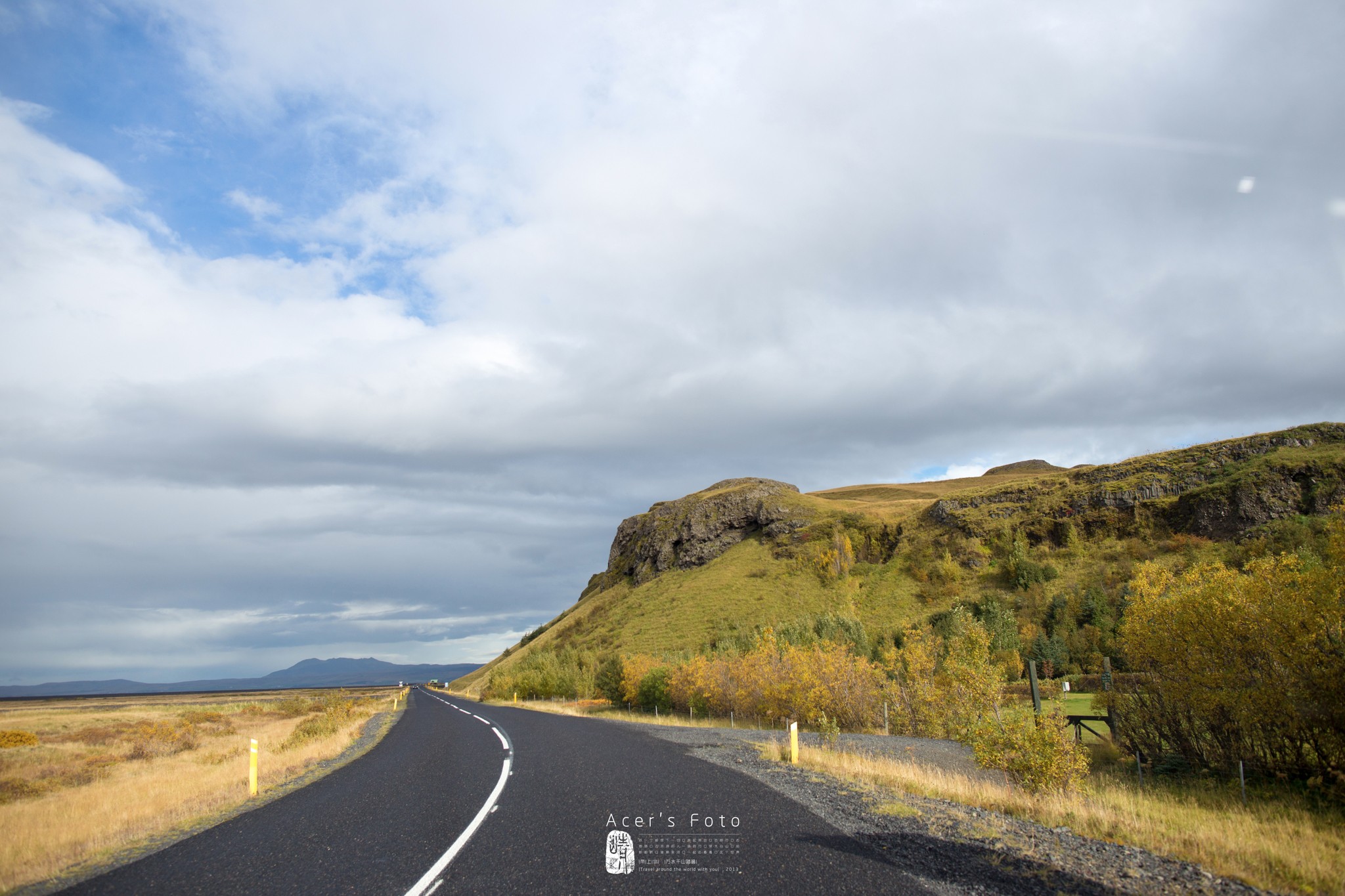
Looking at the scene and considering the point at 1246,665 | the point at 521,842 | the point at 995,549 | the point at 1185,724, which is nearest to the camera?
the point at 521,842

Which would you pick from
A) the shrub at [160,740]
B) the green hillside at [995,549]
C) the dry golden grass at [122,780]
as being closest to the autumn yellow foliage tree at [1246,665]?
the dry golden grass at [122,780]

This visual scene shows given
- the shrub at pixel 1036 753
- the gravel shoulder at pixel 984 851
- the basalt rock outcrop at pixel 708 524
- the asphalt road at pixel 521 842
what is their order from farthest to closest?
the basalt rock outcrop at pixel 708 524, the shrub at pixel 1036 753, the gravel shoulder at pixel 984 851, the asphalt road at pixel 521 842

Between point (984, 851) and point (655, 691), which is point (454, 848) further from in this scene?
point (655, 691)

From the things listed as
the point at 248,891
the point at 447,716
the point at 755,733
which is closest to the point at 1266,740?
the point at 755,733

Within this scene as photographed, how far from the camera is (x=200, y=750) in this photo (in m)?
35.5

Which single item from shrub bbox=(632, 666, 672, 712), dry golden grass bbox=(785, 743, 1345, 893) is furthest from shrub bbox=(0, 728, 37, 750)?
dry golden grass bbox=(785, 743, 1345, 893)

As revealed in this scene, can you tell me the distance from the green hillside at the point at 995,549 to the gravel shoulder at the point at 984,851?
161 ft

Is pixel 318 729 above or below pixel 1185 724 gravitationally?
below

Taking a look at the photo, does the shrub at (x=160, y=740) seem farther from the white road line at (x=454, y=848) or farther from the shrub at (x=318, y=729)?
the white road line at (x=454, y=848)

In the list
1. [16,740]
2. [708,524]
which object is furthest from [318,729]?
[708,524]

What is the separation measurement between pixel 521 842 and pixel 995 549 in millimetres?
89624

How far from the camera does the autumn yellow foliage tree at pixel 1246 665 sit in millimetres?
16156

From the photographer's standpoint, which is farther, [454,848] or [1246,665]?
[1246,665]

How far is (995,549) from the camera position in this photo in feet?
286
